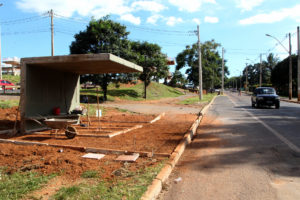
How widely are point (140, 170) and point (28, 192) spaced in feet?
6.09

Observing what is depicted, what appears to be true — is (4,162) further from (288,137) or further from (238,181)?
(288,137)

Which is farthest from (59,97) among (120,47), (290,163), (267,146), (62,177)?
(120,47)

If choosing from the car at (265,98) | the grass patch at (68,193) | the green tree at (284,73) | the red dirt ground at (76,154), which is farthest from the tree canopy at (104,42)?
the green tree at (284,73)

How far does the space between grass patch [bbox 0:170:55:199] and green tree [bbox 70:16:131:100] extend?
22.0 m

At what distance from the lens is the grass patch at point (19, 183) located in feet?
12.2

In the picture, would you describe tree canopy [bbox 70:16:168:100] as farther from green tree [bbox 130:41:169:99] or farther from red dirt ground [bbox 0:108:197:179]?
red dirt ground [bbox 0:108:197:179]

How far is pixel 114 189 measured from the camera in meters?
3.71

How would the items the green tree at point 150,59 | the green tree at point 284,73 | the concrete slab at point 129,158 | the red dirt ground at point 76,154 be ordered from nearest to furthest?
the red dirt ground at point 76,154 < the concrete slab at point 129,158 < the green tree at point 150,59 < the green tree at point 284,73

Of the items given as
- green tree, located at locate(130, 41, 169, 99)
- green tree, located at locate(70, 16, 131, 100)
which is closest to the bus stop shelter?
green tree, located at locate(70, 16, 131, 100)

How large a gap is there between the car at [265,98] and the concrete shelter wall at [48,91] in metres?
14.3

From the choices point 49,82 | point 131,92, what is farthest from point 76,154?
point 131,92

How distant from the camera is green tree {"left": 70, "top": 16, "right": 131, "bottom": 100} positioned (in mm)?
25672

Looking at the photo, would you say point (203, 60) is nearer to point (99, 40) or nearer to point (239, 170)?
point (99, 40)

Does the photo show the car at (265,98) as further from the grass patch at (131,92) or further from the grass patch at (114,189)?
the grass patch at (114,189)
